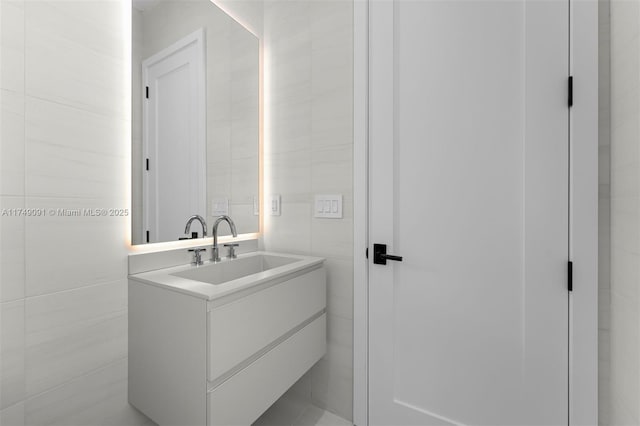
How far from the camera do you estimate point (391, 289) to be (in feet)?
4.43

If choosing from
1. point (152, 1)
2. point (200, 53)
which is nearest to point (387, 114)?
point (200, 53)

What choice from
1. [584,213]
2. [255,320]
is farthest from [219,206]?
[584,213]

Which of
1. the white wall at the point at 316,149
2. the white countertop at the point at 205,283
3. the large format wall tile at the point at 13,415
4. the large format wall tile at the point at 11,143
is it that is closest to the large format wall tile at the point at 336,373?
the white wall at the point at 316,149

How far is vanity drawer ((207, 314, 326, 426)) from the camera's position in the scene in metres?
0.94

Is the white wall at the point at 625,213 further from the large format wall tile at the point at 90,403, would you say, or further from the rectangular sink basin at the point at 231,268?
the large format wall tile at the point at 90,403

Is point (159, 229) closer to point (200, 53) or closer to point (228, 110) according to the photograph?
point (228, 110)

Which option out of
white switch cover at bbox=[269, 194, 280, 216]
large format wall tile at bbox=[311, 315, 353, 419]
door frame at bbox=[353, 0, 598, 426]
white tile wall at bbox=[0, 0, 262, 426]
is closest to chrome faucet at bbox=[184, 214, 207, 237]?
white tile wall at bbox=[0, 0, 262, 426]

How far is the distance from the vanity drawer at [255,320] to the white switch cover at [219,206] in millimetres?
577

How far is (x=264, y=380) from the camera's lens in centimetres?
110

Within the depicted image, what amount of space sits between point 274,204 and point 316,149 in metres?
0.42

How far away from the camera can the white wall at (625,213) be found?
Result: 82 centimetres

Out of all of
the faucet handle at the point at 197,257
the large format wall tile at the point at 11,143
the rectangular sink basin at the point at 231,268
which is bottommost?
the rectangular sink basin at the point at 231,268

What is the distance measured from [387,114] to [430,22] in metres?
0.41

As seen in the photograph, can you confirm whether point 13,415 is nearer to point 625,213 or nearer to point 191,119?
point 191,119
